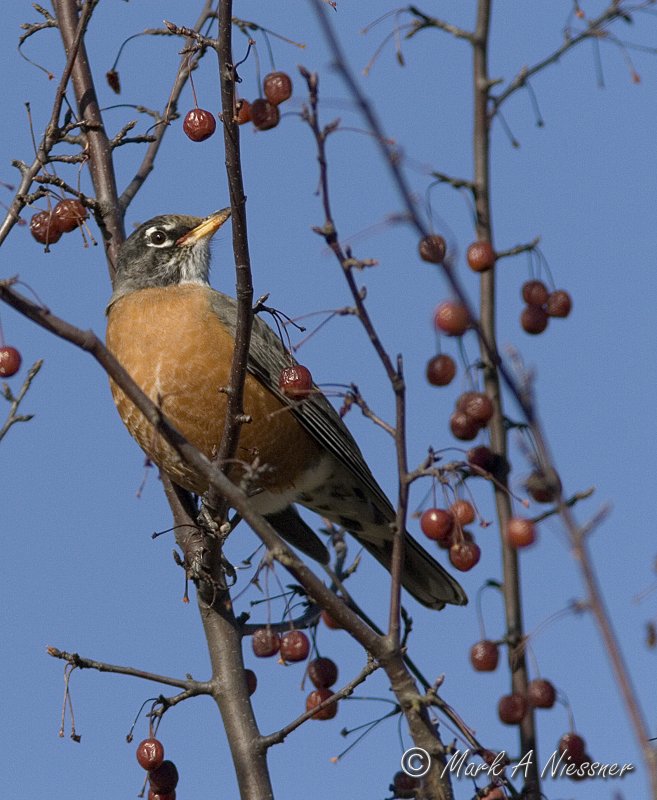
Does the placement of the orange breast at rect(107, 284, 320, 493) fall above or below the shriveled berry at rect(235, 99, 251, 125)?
above

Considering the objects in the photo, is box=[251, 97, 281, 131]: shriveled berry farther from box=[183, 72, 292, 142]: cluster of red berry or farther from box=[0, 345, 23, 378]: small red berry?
box=[0, 345, 23, 378]: small red berry

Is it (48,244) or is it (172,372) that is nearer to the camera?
(48,244)

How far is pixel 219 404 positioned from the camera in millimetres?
4961

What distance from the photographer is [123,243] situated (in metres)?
5.35

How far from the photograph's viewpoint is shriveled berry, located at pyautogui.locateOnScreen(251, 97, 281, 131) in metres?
3.23

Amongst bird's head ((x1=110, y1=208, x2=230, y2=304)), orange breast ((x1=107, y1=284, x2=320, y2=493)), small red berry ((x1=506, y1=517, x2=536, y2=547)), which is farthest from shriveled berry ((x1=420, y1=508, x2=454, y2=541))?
bird's head ((x1=110, y1=208, x2=230, y2=304))

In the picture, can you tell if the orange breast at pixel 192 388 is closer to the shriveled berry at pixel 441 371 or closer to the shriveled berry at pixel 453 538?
the shriveled berry at pixel 453 538

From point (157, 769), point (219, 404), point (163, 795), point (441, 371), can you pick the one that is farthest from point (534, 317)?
point (163, 795)

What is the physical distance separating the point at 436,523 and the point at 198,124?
1.85 metres

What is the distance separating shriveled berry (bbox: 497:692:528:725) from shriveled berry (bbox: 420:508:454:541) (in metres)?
0.74

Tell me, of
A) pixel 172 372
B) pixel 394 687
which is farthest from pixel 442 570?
pixel 394 687

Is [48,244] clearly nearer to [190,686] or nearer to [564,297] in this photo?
[190,686]

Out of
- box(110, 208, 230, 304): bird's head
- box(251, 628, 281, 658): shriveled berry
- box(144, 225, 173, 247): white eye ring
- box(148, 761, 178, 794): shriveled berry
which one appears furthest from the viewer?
box(144, 225, 173, 247): white eye ring

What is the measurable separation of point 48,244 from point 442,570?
241cm
